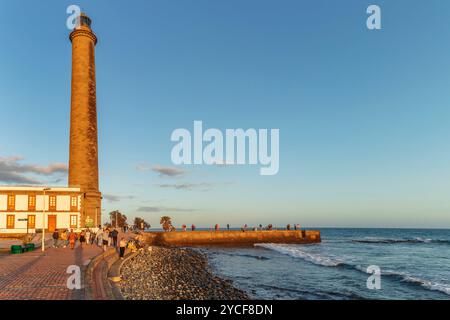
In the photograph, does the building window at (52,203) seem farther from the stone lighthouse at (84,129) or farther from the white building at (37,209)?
the stone lighthouse at (84,129)

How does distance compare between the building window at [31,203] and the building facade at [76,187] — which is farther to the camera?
the building window at [31,203]

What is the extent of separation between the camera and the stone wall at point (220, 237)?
1919 inches

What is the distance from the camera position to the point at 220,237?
166ft

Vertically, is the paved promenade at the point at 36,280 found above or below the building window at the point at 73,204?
below

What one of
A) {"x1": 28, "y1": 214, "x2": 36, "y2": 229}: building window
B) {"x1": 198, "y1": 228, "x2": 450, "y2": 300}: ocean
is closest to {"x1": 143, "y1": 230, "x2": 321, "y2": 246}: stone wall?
{"x1": 28, "y1": 214, "x2": 36, "y2": 229}: building window

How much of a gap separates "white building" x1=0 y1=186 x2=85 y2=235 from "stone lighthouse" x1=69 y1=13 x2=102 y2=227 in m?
1.13

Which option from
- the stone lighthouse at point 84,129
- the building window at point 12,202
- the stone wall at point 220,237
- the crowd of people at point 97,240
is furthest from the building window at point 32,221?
the stone wall at point 220,237

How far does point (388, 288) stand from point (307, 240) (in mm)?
34840

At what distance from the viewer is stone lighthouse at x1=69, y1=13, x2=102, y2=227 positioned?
41.7 meters

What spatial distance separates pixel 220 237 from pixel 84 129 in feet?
78.4

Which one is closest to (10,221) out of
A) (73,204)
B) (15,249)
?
(73,204)

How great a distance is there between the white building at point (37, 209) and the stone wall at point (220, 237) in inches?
445

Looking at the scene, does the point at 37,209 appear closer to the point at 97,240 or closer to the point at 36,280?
the point at 97,240
